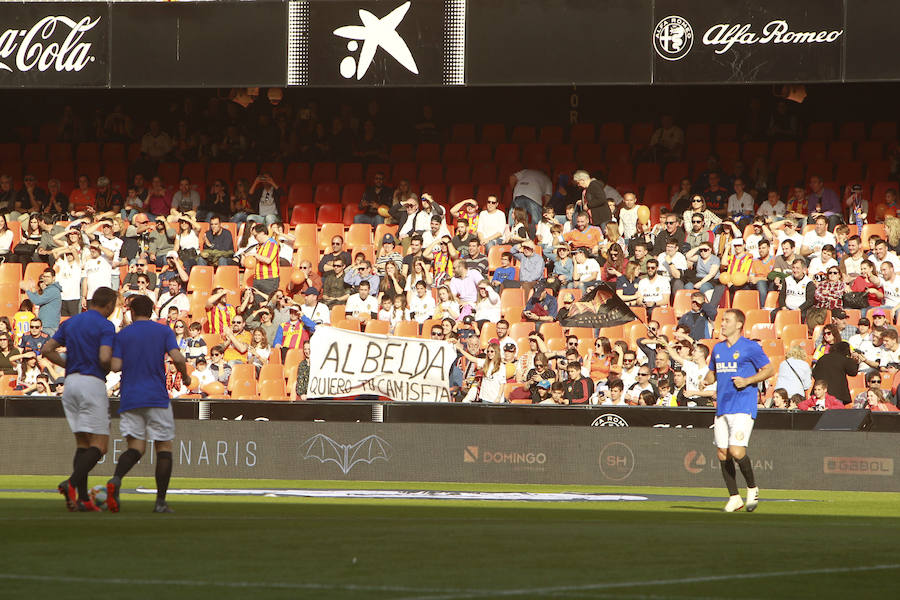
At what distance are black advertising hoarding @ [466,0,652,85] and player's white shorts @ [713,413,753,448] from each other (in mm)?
10523

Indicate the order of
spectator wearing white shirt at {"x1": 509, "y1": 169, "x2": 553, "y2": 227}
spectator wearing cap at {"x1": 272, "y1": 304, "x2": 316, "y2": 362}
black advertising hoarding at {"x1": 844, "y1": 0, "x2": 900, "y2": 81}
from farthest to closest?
spectator wearing white shirt at {"x1": 509, "y1": 169, "x2": 553, "y2": 227} < spectator wearing cap at {"x1": 272, "y1": 304, "x2": 316, "y2": 362} < black advertising hoarding at {"x1": 844, "y1": 0, "x2": 900, "y2": 81}

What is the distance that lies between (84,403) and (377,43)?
1315 centimetres

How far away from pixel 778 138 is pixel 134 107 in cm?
1230

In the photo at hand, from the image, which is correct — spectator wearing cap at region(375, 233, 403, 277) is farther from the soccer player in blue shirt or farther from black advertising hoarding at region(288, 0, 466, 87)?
the soccer player in blue shirt

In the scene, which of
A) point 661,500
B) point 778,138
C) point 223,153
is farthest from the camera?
point 223,153

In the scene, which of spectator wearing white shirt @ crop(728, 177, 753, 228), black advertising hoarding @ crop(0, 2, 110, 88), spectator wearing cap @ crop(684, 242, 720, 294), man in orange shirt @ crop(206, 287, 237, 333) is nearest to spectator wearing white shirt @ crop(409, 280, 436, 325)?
man in orange shirt @ crop(206, 287, 237, 333)

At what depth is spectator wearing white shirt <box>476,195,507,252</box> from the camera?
23.4 metres

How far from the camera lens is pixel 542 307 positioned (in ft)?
71.5

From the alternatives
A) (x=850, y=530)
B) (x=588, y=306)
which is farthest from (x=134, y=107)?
(x=850, y=530)

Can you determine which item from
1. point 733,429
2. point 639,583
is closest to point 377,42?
point 733,429

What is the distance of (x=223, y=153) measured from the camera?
86.7ft

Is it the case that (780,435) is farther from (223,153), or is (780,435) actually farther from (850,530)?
(223,153)

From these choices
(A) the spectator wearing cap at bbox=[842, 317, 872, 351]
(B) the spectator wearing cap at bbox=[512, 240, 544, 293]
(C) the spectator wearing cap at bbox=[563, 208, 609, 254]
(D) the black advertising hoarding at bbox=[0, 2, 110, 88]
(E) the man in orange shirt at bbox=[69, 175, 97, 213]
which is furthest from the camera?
(E) the man in orange shirt at bbox=[69, 175, 97, 213]

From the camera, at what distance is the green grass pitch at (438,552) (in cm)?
679
